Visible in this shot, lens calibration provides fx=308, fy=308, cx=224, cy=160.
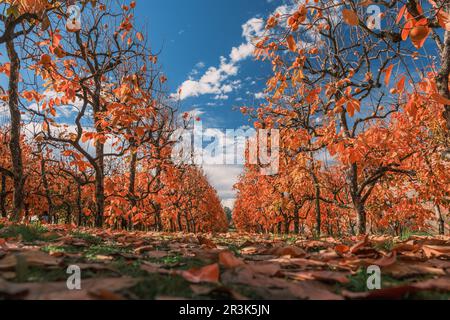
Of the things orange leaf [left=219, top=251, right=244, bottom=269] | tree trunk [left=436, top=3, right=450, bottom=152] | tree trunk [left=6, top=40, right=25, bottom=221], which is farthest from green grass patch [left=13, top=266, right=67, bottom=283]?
tree trunk [left=6, top=40, right=25, bottom=221]

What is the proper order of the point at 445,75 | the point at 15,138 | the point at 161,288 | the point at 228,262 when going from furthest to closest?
the point at 15,138 < the point at 445,75 < the point at 228,262 < the point at 161,288

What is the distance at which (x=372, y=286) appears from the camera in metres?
1.38

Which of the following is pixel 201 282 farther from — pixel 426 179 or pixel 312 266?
pixel 426 179

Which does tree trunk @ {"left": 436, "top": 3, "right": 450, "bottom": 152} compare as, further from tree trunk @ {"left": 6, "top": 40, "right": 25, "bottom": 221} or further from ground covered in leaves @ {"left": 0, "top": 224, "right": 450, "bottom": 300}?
tree trunk @ {"left": 6, "top": 40, "right": 25, "bottom": 221}

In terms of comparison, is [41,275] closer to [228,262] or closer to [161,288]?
[161,288]

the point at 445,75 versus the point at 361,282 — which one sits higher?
the point at 445,75

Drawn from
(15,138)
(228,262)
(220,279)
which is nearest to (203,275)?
(220,279)

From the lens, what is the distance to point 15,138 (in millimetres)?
6051

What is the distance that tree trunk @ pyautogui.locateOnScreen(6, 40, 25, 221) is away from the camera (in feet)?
19.8

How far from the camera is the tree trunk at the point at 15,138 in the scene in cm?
602

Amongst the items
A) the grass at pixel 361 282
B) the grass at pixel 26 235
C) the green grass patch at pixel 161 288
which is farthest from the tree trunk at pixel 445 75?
the grass at pixel 26 235
